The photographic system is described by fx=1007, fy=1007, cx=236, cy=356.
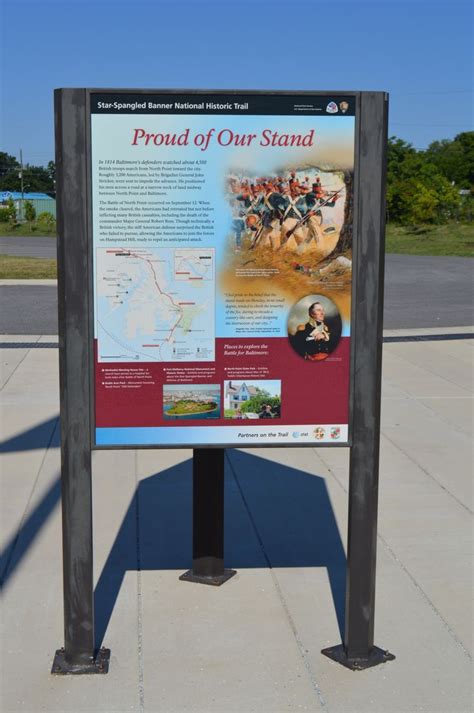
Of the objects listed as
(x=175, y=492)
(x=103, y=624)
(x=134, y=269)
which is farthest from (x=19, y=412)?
(x=134, y=269)

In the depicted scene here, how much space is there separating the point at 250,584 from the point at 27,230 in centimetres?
4504

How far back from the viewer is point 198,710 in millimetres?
4012

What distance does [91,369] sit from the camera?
4195mm

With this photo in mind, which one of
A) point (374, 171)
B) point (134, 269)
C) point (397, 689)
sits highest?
point (374, 171)

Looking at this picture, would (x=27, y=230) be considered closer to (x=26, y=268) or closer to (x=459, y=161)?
(x=26, y=268)

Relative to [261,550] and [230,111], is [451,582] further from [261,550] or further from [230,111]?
[230,111]

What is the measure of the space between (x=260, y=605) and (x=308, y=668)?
27.7 inches

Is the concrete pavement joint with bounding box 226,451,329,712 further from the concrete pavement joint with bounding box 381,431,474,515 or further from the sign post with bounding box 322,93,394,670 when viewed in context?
the concrete pavement joint with bounding box 381,431,474,515

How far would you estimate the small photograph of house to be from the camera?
4.29 metres

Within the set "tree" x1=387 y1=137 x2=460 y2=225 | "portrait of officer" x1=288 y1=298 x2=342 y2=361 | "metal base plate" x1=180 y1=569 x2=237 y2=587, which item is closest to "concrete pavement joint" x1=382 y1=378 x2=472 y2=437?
"metal base plate" x1=180 y1=569 x2=237 y2=587

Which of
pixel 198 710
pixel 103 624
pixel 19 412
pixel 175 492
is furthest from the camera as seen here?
pixel 19 412

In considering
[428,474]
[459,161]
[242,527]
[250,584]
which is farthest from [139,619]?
[459,161]

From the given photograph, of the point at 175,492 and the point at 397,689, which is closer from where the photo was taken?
the point at 397,689

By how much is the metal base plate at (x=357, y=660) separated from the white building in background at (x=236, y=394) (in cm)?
122
